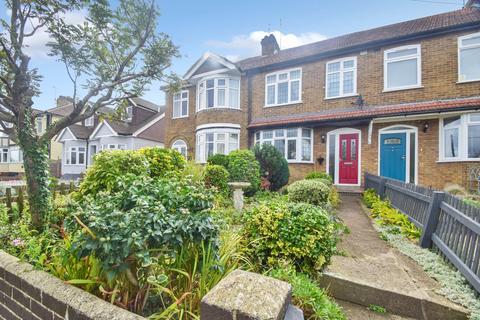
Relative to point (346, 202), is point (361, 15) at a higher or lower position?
higher

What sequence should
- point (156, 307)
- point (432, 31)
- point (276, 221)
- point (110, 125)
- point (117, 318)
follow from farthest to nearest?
point (110, 125) → point (432, 31) → point (276, 221) → point (156, 307) → point (117, 318)

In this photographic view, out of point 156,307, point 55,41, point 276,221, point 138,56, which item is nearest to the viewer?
point 156,307

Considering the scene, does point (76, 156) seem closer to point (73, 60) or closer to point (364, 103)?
point (73, 60)

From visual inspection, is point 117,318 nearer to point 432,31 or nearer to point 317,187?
point 317,187

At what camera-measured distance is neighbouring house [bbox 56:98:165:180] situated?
21062mm

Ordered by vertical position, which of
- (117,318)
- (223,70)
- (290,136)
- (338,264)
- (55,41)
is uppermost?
(223,70)

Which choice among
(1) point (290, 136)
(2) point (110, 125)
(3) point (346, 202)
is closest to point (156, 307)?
(3) point (346, 202)

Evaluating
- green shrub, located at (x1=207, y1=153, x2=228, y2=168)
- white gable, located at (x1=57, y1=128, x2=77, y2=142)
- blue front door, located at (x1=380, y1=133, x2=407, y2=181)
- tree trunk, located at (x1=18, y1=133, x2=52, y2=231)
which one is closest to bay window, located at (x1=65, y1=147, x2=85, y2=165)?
white gable, located at (x1=57, y1=128, x2=77, y2=142)

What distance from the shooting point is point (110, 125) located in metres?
21.3

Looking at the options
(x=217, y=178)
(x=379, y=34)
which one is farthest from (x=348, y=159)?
(x=217, y=178)

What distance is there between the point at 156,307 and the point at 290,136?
11.2m

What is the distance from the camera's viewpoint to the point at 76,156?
24.5 m

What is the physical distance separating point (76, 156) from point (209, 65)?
17.8 m

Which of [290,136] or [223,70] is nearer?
[290,136]
